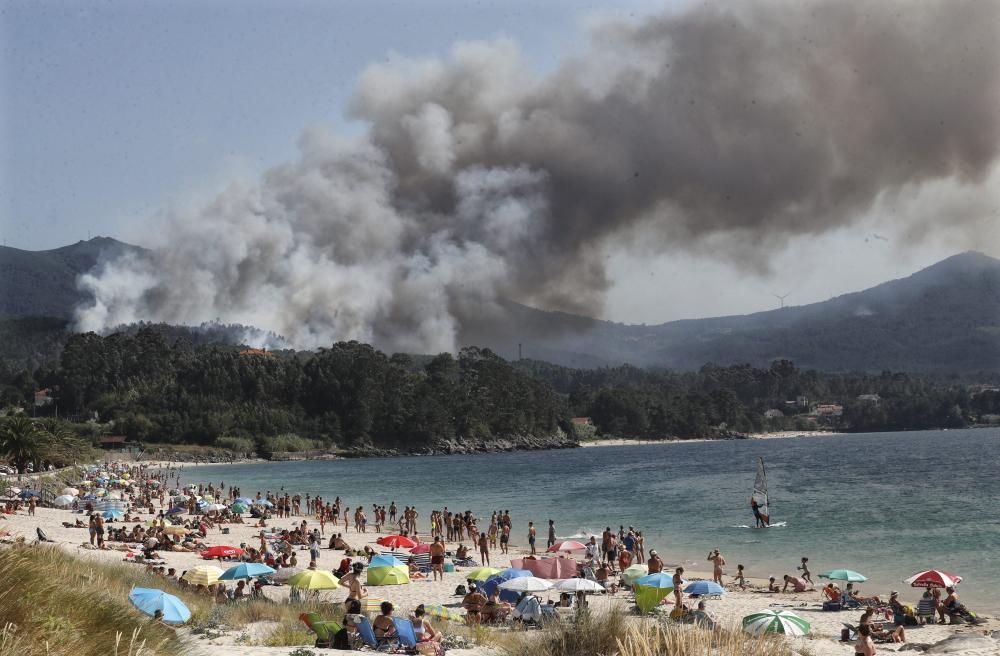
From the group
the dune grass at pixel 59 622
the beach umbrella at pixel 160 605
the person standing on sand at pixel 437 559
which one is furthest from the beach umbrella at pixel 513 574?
the dune grass at pixel 59 622

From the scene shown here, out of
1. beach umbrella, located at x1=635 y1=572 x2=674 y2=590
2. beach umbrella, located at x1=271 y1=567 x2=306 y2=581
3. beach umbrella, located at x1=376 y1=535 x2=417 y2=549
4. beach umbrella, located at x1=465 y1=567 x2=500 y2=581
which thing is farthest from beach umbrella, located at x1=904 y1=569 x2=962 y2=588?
beach umbrella, located at x1=376 y1=535 x2=417 y2=549

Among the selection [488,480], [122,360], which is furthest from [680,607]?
[122,360]

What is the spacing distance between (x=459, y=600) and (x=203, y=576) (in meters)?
5.17

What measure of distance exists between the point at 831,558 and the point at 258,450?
4252 inches

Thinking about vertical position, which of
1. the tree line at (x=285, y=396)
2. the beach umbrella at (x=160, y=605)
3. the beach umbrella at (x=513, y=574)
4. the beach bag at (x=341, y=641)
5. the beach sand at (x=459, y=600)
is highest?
the tree line at (x=285, y=396)

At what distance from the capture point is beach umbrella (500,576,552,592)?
16719mm

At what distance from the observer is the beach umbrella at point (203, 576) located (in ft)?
59.1

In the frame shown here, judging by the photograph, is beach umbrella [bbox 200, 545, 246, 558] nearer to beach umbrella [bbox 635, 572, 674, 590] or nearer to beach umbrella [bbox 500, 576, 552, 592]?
beach umbrella [bbox 500, 576, 552, 592]

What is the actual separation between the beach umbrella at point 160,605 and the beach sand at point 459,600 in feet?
2.06

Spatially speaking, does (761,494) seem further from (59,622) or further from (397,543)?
(59,622)

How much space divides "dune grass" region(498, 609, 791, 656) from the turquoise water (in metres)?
15.0

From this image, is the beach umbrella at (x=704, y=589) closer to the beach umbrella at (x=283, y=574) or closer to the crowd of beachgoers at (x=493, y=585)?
the crowd of beachgoers at (x=493, y=585)

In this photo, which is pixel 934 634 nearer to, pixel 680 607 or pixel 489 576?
pixel 680 607

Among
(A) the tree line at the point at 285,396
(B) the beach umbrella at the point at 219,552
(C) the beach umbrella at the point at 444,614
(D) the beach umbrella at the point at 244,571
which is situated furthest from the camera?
(A) the tree line at the point at 285,396
